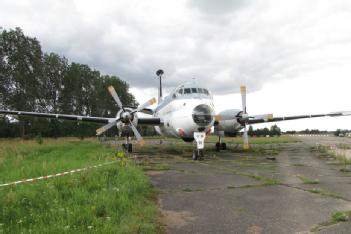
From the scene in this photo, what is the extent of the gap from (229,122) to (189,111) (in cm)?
540

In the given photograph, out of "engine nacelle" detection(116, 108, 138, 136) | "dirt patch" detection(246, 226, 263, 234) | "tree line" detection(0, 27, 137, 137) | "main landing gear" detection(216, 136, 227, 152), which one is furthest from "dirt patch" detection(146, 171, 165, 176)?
"tree line" detection(0, 27, 137, 137)

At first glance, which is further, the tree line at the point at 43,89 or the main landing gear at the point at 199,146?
the tree line at the point at 43,89

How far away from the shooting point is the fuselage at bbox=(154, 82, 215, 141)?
51.3ft

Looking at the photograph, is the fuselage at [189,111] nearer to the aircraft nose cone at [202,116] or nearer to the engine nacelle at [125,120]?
the aircraft nose cone at [202,116]

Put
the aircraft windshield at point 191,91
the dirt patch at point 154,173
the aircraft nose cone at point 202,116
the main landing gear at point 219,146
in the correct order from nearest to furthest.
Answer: the dirt patch at point 154,173 → the aircraft nose cone at point 202,116 → the aircraft windshield at point 191,91 → the main landing gear at point 219,146

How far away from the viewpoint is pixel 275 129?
3292 inches

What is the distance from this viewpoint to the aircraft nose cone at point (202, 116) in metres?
15.5

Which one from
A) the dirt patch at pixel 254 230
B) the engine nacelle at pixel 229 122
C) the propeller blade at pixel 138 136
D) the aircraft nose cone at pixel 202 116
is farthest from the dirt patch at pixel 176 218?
the engine nacelle at pixel 229 122

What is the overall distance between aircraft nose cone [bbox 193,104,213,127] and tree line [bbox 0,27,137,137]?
3806cm

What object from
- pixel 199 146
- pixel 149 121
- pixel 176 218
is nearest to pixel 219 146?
pixel 149 121

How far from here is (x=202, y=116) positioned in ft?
50.8

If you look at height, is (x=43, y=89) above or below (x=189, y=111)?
above

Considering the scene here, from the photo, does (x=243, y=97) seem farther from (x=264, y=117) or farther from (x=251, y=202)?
(x=251, y=202)

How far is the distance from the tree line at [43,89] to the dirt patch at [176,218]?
46.0 meters
